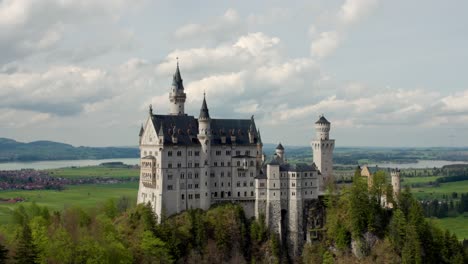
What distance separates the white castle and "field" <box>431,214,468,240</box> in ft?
261

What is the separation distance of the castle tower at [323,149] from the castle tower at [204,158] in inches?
1133

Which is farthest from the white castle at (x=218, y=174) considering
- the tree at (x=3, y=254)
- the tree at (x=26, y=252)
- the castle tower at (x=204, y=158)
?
the tree at (x=3, y=254)

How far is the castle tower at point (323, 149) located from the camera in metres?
125

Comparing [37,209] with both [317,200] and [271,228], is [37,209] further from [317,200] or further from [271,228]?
[317,200]

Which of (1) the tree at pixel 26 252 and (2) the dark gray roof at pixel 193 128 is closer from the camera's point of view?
(1) the tree at pixel 26 252

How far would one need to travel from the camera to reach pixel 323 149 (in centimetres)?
12569

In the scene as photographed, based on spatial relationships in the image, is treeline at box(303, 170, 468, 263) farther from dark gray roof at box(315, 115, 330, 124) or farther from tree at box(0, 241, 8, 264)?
tree at box(0, 241, 8, 264)

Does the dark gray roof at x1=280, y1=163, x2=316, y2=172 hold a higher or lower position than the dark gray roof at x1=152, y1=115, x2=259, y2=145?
lower

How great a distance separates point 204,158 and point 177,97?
16.8 metres

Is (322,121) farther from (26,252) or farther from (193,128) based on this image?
(26,252)

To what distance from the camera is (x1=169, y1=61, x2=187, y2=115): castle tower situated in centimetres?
11931

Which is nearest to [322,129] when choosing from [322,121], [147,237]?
[322,121]

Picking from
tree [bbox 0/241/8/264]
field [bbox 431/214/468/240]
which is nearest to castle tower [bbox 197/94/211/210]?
tree [bbox 0/241/8/264]

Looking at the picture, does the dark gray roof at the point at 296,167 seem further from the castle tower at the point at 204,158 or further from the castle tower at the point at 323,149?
the castle tower at the point at 204,158
